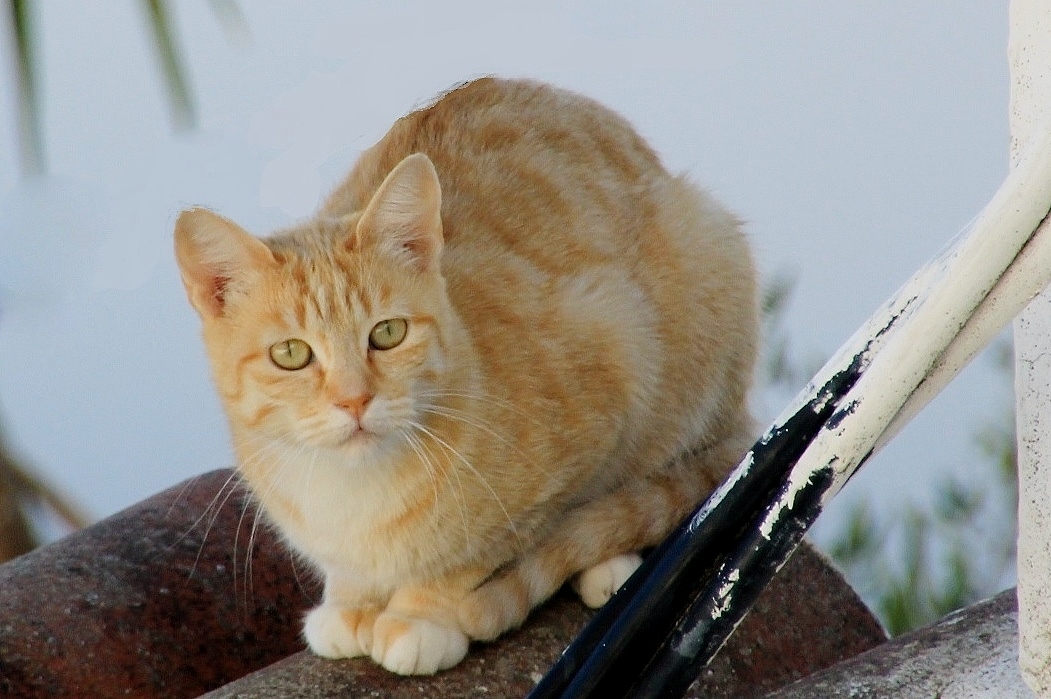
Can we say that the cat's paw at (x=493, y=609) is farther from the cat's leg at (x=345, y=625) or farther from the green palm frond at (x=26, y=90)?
the green palm frond at (x=26, y=90)

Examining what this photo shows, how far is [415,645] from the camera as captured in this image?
4.96 feet

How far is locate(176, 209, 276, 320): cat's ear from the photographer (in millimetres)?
1437

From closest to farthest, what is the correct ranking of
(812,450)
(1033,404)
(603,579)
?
1. (812,450)
2. (1033,404)
3. (603,579)

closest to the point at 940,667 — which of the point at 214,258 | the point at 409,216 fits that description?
the point at 409,216

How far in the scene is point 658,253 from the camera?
1.95m

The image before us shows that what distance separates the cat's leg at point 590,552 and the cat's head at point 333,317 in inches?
11.3

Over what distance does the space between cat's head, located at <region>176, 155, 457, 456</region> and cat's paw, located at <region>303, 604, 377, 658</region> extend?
26 centimetres

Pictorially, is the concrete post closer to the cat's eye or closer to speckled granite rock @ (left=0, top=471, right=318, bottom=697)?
the cat's eye

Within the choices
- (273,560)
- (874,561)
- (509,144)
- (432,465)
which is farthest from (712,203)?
(874,561)

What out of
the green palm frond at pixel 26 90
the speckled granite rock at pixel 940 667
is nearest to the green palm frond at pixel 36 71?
the green palm frond at pixel 26 90

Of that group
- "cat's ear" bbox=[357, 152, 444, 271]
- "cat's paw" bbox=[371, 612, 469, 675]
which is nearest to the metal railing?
"cat's paw" bbox=[371, 612, 469, 675]

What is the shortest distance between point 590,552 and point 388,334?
0.45 meters

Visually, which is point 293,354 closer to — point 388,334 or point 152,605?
point 388,334

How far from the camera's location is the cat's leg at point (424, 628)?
152cm
